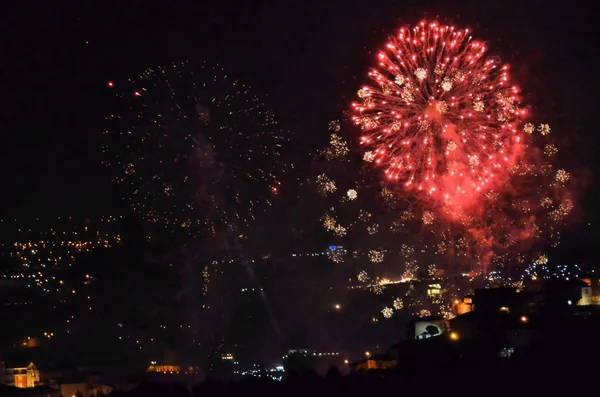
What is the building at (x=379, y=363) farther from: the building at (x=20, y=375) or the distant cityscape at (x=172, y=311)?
the building at (x=20, y=375)

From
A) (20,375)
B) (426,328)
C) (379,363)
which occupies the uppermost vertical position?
(426,328)

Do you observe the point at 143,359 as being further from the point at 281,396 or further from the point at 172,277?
the point at 281,396

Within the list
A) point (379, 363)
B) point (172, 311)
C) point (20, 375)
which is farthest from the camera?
point (172, 311)

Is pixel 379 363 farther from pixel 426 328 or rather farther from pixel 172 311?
pixel 172 311

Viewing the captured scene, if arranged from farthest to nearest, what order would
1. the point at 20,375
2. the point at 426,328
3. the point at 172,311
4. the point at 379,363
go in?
the point at 172,311
the point at 20,375
the point at 426,328
the point at 379,363

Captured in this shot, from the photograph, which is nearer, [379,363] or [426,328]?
[379,363]

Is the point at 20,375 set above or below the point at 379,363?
above

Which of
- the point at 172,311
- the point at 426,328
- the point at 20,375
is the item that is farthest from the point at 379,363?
the point at 172,311

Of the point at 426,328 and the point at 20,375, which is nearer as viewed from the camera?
the point at 426,328
